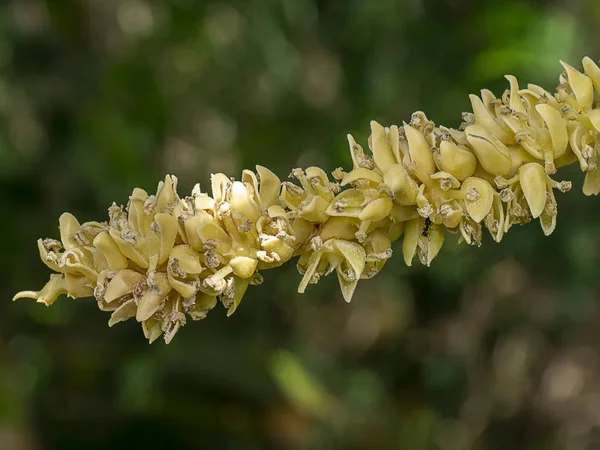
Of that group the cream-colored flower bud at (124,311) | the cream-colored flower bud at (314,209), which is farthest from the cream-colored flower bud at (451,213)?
the cream-colored flower bud at (124,311)

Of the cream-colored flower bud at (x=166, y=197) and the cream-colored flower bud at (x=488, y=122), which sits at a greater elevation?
the cream-colored flower bud at (x=488, y=122)

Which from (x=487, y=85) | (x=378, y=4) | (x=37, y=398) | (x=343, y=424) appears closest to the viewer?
(x=487, y=85)

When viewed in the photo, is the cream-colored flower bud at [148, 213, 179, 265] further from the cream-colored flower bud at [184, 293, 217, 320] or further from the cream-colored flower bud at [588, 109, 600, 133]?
the cream-colored flower bud at [588, 109, 600, 133]

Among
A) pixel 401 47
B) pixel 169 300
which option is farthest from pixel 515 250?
pixel 169 300

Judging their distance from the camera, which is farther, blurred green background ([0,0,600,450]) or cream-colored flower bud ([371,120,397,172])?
blurred green background ([0,0,600,450])

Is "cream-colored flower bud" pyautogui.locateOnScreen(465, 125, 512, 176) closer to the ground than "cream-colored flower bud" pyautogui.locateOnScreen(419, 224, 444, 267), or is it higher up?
higher up

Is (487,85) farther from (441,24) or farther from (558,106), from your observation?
(558,106)

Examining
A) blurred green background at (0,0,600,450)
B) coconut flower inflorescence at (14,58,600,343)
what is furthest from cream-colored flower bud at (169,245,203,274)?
blurred green background at (0,0,600,450)

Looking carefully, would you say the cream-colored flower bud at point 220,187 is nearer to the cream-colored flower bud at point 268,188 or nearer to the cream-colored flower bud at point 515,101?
the cream-colored flower bud at point 268,188
